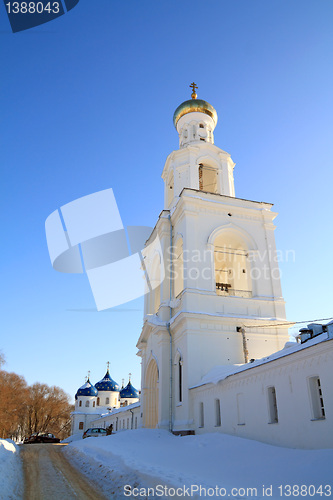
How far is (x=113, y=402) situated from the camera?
65.9 metres

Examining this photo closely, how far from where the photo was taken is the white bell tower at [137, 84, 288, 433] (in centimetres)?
1955

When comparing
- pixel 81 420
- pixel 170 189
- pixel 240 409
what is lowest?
pixel 240 409

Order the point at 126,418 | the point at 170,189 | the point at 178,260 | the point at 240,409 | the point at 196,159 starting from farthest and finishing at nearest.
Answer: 1. the point at 126,418
2. the point at 170,189
3. the point at 196,159
4. the point at 178,260
5. the point at 240,409

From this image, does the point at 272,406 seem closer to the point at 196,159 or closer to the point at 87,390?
the point at 196,159

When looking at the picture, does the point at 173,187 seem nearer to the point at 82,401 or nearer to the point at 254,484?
the point at 254,484

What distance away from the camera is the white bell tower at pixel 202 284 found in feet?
64.1

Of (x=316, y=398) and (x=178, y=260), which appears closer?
(x=316, y=398)

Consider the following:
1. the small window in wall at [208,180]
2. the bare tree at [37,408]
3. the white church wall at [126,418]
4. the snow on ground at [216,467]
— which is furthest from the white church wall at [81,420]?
the snow on ground at [216,467]

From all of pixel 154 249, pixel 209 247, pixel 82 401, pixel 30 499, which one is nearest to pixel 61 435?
pixel 82 401

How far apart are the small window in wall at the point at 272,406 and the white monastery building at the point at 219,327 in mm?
30

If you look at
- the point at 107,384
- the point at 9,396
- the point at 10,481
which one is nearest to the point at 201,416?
the point at 10,481

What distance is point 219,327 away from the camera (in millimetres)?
19812

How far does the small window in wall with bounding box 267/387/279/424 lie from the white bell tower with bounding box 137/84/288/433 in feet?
21.6
